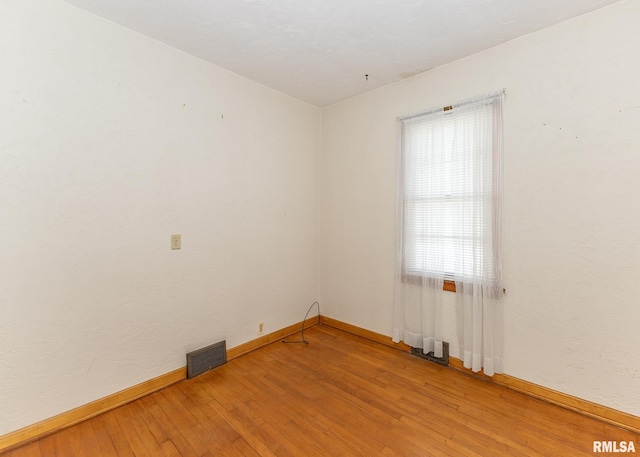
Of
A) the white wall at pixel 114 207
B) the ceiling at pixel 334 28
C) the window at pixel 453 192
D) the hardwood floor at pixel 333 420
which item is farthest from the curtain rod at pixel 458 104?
the hardwood floor at pixel 333 420

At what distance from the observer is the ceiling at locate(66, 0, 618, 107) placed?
5.99ft

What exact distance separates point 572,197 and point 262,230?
2562 mm

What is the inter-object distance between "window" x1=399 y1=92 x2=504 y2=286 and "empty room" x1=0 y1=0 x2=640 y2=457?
2 cm

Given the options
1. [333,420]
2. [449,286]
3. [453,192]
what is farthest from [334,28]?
[333,420]

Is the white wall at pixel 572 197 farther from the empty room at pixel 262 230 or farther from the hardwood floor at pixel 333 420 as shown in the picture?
the hardwood floor at pixel 333 420

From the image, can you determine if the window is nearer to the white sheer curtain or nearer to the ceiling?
the white sheer curtain

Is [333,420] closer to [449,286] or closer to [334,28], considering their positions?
[449,286]

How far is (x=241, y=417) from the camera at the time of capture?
6.23 ft

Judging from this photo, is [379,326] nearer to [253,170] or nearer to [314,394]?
[314,394]

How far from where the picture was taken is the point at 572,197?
198cm

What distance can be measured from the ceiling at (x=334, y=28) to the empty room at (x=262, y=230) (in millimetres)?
18

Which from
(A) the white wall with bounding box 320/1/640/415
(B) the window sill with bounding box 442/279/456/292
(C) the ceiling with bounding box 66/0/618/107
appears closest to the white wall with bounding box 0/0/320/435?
(C) the ceiling with bounding box 66/0/618/107

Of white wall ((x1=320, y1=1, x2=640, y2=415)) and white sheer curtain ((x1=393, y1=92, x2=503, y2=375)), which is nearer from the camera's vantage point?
white wall ((x1=320, y1=1, x2=640, y2=415))

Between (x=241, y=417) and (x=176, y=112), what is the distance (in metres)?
2.33
